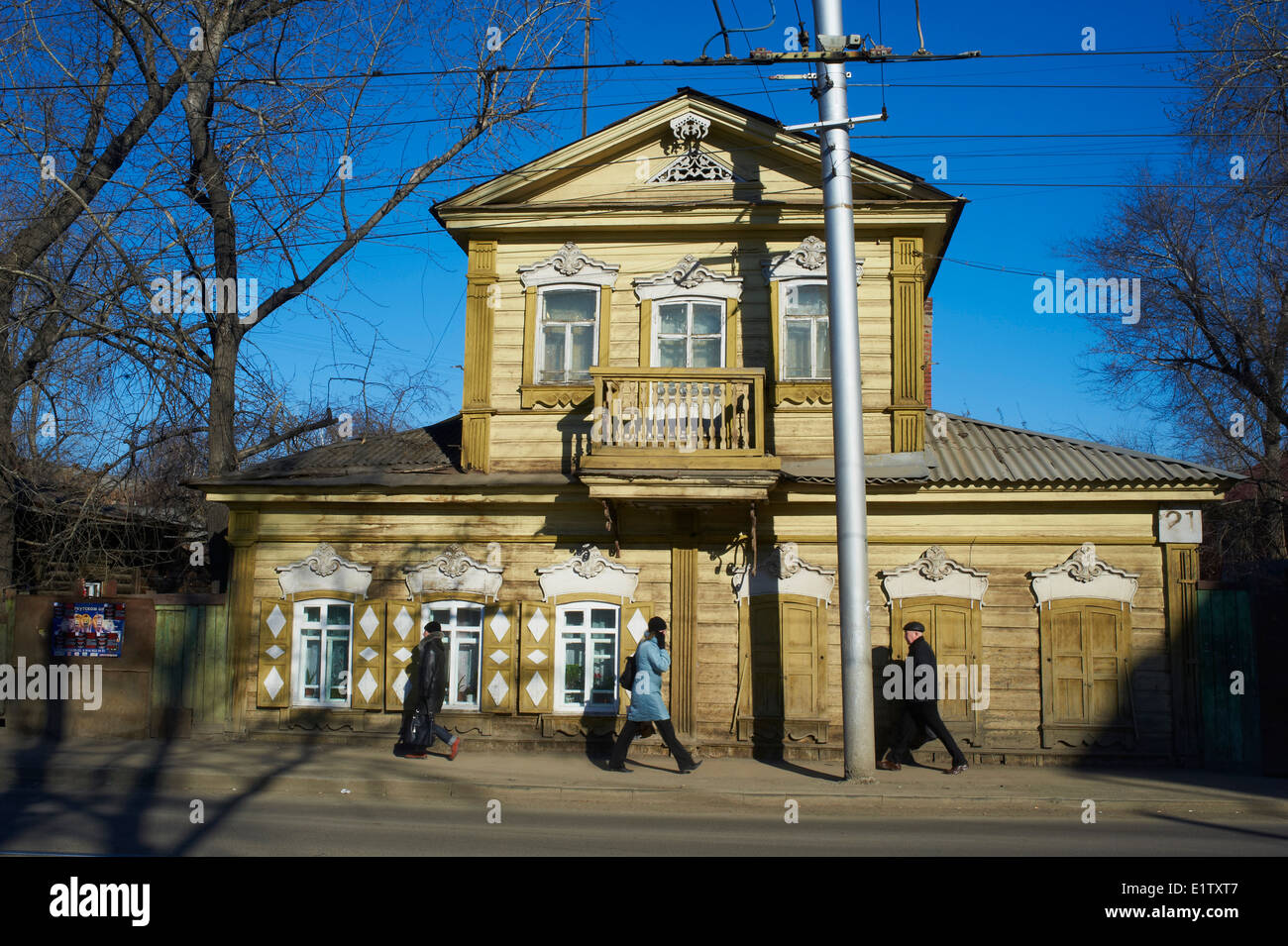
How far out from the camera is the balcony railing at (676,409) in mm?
13641

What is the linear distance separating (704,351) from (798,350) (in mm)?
1337

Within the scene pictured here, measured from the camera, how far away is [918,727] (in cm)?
1283

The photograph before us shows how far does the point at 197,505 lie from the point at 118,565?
11.4 feet

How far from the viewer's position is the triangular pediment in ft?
49.6

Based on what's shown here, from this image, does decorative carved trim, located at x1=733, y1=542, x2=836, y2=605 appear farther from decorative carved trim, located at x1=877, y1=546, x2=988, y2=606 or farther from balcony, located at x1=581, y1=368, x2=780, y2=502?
balcony, located at x1=581, y1=368, x2=780, y2=502

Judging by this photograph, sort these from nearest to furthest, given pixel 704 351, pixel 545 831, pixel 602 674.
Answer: pixel 545 831, pixel 602 674, pixel 704 351

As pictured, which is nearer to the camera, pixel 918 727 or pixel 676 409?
pixel 918 727

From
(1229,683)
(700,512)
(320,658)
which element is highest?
(700,512)

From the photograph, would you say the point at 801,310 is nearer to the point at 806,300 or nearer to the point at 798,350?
the point at 806,300

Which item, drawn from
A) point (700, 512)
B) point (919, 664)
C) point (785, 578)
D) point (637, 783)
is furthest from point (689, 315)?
point (637, 783)

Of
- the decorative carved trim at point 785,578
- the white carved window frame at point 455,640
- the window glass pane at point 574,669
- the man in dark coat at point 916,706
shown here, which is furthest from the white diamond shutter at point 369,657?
the man in dark coat at point 916,706

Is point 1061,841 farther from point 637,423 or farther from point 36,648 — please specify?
point 36,648
